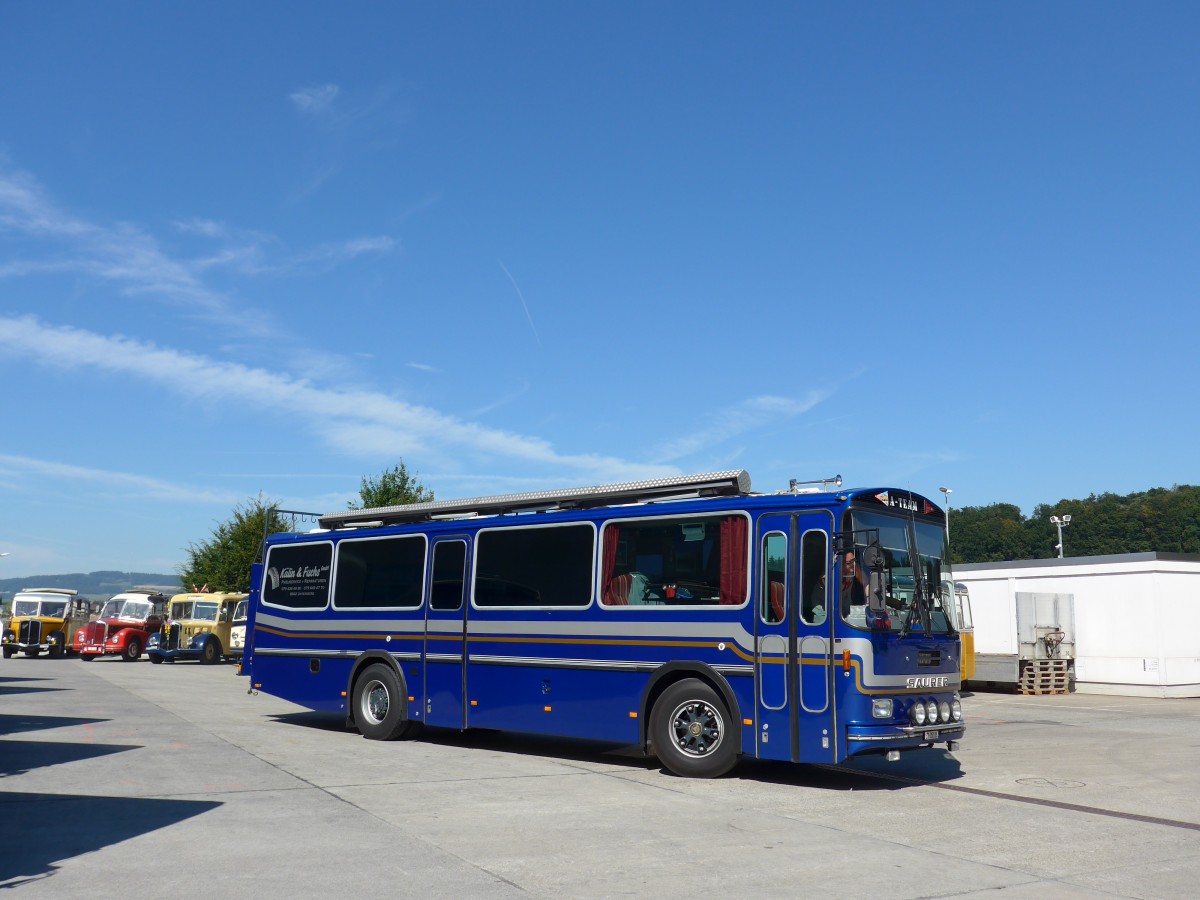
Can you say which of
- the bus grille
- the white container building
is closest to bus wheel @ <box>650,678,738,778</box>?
the white container building

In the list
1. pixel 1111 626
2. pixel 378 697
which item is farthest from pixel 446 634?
pixel 1111 626

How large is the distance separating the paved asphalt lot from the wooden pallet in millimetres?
10104

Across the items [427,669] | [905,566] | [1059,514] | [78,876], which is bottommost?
[78,876]

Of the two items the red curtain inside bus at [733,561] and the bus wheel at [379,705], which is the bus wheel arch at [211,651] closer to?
the bus wheel at [379,705]

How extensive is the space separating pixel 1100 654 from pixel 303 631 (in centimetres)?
1941

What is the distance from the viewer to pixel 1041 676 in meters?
26.0

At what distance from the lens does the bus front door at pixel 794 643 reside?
1081cm

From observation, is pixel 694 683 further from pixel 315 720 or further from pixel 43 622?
pixel 43 622

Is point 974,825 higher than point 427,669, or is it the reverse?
point 427,669

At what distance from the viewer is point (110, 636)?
4094cm

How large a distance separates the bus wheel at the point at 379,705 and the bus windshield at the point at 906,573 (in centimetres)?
697

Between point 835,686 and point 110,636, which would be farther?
point 110,636

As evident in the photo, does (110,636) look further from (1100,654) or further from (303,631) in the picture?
(1100,654)

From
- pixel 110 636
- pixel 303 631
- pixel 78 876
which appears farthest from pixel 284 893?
pixel 110 636
